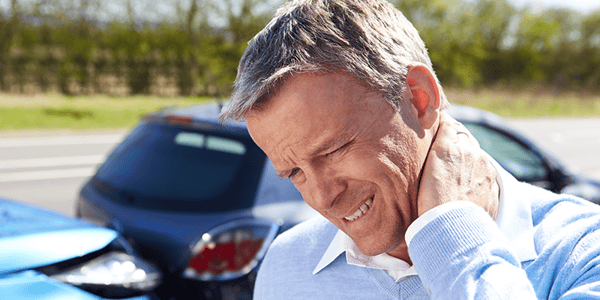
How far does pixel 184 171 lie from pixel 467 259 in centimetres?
226

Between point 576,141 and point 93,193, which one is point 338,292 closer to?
point 93,193

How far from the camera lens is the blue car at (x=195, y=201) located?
8.24ft

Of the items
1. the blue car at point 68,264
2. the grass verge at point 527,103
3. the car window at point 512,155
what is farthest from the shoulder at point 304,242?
the grass verge at point 527,103

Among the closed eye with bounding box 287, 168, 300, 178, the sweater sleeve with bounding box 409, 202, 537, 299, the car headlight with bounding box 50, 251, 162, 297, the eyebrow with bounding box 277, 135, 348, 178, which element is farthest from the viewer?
the car headlight with bounding box 50, 251, 162, 297

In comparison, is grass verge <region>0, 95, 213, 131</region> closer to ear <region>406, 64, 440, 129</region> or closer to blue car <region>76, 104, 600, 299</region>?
blue car <region>76, 104, 600, 299</region>

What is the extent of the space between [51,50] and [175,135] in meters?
16.9

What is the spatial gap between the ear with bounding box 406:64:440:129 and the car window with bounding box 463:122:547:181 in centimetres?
265

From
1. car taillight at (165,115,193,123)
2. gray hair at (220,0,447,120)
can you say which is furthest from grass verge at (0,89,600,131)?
gray hair at (220,0,447,120)

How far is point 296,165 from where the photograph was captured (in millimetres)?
1153

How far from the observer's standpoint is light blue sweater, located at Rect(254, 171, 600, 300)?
2.79 feet

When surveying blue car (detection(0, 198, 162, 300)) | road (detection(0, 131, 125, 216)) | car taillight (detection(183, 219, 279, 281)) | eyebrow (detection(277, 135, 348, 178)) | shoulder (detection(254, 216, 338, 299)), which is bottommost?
road (detection(0, 131, 125, 216))

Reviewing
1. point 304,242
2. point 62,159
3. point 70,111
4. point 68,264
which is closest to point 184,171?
point 68,264

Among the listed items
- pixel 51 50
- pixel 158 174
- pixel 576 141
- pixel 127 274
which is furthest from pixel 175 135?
pixel 51 50

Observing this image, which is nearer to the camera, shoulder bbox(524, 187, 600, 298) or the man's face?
shoulder bbox(524, 187, 600, 298)
